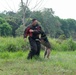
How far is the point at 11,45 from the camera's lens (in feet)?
57.9

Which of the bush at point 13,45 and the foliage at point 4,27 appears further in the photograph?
the foliage at point 4,27

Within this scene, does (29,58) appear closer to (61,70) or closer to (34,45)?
(34,45)

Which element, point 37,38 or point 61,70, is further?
point 37,38

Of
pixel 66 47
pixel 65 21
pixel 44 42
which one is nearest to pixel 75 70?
pixel 44 42

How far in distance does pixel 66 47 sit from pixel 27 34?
1194 cm

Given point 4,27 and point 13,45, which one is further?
point 4,27

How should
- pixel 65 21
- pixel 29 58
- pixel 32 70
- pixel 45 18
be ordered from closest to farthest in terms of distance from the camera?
pixel 32 70
pixel 29 58
pixel 45 18
pixel 65 21

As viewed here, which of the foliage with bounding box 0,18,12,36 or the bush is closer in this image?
the bush

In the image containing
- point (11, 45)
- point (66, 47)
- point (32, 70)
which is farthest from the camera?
point (66, 47)

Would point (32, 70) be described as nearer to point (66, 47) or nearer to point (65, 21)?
point (66, 47)

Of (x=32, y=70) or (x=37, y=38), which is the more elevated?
(x=37, y=38)

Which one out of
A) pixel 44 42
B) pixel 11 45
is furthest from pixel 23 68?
pixel 11 45

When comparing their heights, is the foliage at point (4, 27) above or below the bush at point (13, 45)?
above

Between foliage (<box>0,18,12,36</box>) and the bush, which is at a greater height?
foliage (<box>0,18,12,36</box>)
